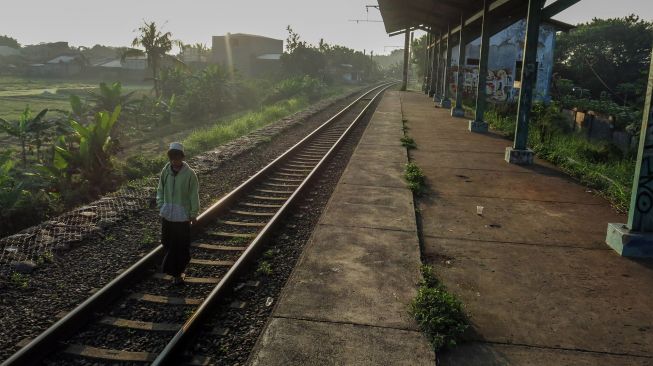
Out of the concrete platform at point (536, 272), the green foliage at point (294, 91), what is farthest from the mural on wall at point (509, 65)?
the concrete platform at point (536, 272)

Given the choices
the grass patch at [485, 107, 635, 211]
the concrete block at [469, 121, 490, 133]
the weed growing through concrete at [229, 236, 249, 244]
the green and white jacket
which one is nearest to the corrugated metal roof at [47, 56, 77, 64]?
the concrete block at [469, 121, 490, 133]

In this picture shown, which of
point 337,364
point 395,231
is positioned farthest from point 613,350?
point 395,231

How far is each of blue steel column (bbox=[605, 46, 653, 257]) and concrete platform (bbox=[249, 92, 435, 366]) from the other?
2407 millimetres

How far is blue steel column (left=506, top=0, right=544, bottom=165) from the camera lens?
957cm

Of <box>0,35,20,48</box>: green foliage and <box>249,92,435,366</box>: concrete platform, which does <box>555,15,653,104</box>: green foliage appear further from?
<box>0,35,20,48</box>: green foliage

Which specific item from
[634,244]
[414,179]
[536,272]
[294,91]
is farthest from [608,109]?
[294,91]

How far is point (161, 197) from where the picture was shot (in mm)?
4723

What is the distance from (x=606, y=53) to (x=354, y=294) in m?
42.3

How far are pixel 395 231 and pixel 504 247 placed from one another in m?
1.34

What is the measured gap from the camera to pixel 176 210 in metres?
4.65

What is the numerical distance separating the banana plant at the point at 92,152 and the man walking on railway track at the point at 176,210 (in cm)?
579

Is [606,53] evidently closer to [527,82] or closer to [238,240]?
[527,82]

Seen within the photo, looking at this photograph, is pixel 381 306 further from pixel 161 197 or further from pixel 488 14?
pixel 488 14

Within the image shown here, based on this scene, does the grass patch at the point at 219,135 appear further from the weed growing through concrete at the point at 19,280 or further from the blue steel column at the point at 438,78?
the blue steel column at the point at 438,78
